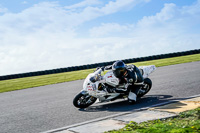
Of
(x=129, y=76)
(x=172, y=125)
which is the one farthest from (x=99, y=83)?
(x=172, y=125)

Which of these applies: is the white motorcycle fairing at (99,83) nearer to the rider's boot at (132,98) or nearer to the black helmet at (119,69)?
the black helmet at (119,69)

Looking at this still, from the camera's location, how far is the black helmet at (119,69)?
26.4ft

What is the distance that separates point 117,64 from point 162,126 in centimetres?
343

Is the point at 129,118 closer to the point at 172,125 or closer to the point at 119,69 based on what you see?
the point at 172,125

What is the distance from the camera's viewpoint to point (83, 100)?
8156 millimetres

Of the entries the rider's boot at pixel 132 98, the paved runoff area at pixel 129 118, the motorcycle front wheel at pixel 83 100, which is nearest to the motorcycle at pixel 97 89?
the motorcycle front wheel at pixel 83 100

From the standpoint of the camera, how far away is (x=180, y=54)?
37938 millimetres

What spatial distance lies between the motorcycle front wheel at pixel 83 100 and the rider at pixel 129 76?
3.58 ft

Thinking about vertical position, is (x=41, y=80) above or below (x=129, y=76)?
below

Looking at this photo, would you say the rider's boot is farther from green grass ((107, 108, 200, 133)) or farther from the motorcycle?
green grass ((107, 108, 200, 133))

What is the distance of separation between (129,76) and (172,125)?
332 centimetres

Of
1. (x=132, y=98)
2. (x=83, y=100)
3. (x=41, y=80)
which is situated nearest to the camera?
(x=132, y=98)

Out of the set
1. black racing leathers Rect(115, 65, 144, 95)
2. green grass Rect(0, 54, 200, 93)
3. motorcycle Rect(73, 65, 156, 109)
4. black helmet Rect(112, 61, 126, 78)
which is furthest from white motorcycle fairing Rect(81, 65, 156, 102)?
green grass Rect(0, 54, 200, 93)

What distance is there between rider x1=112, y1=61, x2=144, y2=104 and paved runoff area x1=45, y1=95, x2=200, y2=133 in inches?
54.6
